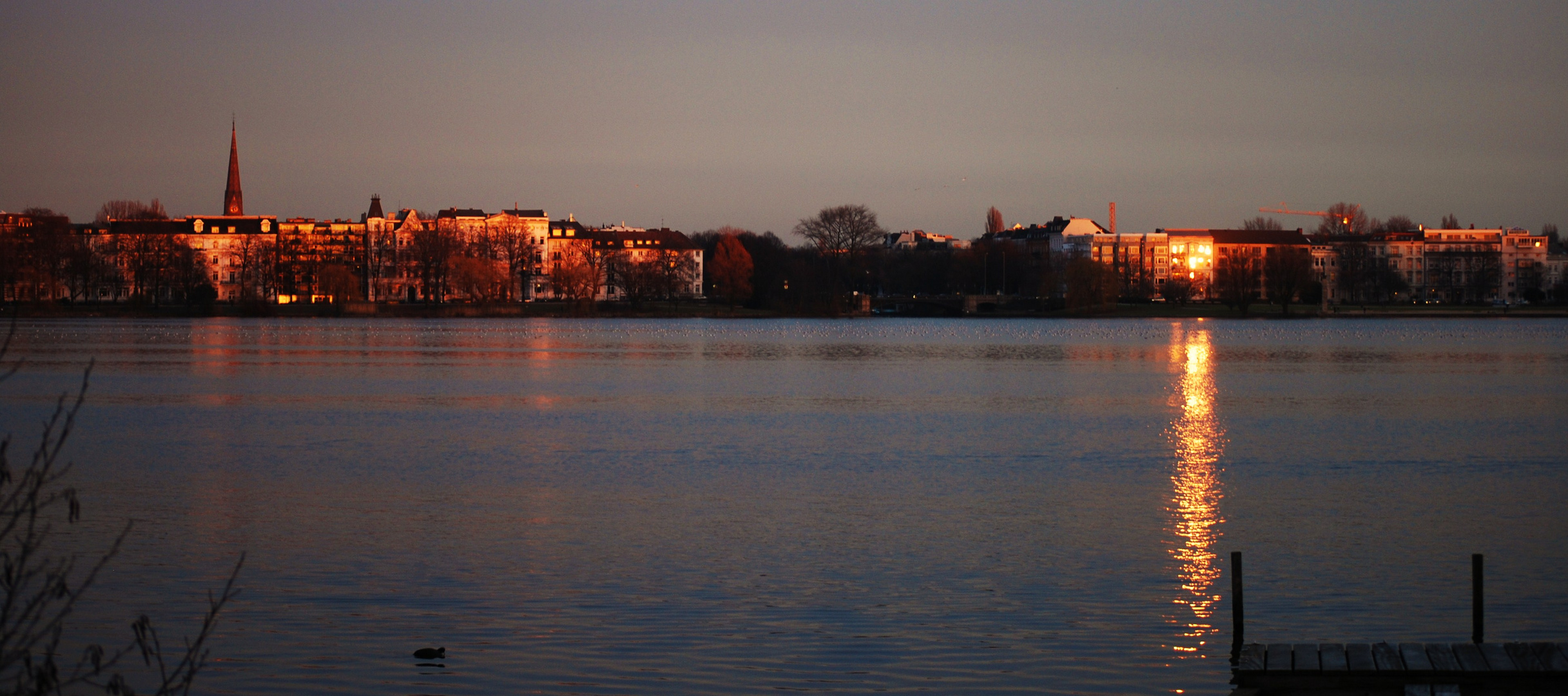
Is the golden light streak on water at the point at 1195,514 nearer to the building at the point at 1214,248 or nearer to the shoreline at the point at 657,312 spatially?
the shoreline at the point at 657,312

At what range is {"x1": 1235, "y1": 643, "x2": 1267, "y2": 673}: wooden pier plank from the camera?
848 centimetres

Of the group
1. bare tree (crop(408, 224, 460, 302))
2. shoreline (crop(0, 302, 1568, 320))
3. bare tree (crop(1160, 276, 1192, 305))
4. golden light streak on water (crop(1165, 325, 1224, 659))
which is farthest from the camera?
bare tree (crop(1160, 276, 1192, 305))

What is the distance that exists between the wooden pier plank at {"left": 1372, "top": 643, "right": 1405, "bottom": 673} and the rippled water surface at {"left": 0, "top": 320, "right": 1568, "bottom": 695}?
3.74 feet

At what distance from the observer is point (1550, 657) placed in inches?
332

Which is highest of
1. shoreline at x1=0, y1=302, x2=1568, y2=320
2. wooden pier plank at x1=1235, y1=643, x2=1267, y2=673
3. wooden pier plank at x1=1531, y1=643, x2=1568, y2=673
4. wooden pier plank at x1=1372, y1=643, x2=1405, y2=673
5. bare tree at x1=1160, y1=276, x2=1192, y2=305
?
bare tree at x1=1160, y1=276, x2=1192, y2=305

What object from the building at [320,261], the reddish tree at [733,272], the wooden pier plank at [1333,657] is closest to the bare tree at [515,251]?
the building at [320,261]

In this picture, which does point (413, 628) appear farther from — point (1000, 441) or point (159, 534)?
point (1000, 441)

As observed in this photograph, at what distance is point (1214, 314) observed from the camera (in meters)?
Result: 113

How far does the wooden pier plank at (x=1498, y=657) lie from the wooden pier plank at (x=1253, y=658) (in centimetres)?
123

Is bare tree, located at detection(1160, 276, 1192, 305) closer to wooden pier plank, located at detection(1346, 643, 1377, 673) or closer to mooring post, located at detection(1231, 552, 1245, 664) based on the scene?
mooring post, located at detection(1231, 552, 1245, 664)

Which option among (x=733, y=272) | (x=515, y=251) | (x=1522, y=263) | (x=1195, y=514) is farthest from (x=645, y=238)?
(x=1195, y=514)

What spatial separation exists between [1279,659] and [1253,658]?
14cm

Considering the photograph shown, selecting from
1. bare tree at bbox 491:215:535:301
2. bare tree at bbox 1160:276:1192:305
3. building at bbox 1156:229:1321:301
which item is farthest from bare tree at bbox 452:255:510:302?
building at bbox 1156:229:1321:301

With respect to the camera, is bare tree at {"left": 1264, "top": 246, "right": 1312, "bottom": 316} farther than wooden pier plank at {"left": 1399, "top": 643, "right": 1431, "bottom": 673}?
Yes
